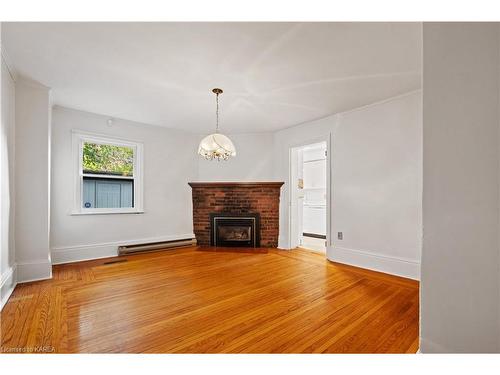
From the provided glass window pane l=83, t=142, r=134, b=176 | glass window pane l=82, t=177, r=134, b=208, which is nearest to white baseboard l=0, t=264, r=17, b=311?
glass window pane l=82, t=177, r=134, b=208

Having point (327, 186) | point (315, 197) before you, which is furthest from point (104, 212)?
point (315, 197)

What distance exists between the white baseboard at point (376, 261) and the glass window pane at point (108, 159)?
3.82 m

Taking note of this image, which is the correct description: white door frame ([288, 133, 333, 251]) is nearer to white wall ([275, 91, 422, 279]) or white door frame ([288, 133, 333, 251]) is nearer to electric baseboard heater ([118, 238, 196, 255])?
white wall ([275, 91, 422, 279])

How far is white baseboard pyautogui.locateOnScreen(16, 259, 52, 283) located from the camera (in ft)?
→ 8.78

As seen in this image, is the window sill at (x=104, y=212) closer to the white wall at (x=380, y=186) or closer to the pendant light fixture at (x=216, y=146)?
the pendant light fixture at (x=216, y=146)

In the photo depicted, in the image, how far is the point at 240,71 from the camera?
2.41 m

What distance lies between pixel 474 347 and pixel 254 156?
4195 millimetres

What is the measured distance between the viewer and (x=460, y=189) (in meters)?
1.01

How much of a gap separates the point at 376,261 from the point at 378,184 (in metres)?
1.08

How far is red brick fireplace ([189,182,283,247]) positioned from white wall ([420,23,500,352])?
355 centimetres

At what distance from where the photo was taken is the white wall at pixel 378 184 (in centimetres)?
296

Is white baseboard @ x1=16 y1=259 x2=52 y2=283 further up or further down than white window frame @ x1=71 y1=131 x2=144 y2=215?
further down

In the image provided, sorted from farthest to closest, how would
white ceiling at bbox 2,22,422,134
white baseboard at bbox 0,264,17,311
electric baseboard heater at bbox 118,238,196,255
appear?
electric baseboard heater at bbox 118,238,196,255 → white baseboard at bbox 0,264,17,311 → white ceiling at bbox 2,22,422,134

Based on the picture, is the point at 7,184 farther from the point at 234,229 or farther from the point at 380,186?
the point at 380,186
